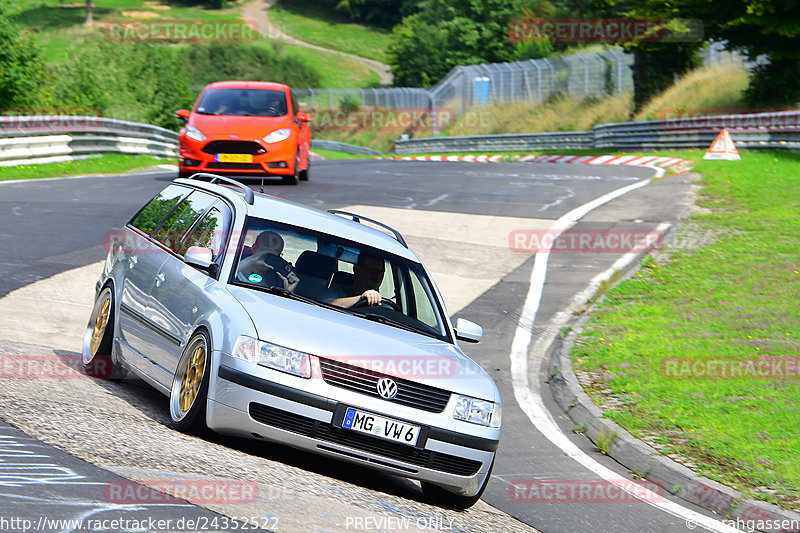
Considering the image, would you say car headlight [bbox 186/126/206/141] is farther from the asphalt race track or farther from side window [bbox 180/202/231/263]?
side window [bbox 180/202/231/263]

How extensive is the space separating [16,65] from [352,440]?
92.5ft

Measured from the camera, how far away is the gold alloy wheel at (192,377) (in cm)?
654

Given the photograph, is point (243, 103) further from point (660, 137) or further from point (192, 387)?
point (660, 137)

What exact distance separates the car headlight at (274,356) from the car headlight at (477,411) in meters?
0.99

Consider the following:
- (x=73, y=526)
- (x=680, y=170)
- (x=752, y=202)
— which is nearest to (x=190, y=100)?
(x=680, y=170)

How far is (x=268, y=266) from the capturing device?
23.9 ft

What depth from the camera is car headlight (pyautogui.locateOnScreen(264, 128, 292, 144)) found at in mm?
20703

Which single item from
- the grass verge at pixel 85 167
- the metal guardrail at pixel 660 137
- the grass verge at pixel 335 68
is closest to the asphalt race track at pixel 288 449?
the grass verge at pixel 85 167

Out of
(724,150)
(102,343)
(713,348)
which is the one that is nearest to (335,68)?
(724,150)

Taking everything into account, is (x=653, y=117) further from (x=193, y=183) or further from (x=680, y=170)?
(x=193, y=183)

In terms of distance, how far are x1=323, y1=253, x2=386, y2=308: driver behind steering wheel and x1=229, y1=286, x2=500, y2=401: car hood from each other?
0.33m

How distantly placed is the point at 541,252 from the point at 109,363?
371 inches

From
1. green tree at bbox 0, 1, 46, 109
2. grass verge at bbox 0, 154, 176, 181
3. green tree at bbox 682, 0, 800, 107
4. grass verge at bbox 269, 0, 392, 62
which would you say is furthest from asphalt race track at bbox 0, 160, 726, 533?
grass verge at bbox 269, 0, 392, 62

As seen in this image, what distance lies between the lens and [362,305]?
7.44 metres
